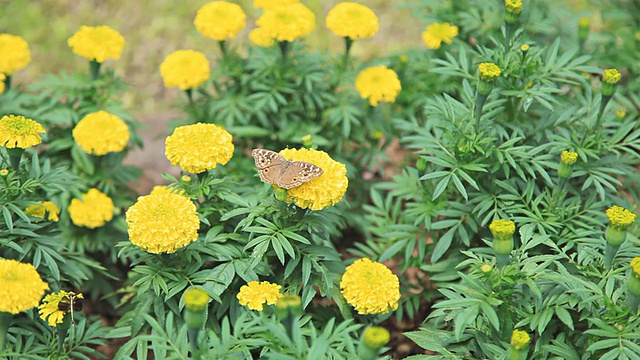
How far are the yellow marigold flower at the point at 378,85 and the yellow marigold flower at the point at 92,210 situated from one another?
158 centimetres

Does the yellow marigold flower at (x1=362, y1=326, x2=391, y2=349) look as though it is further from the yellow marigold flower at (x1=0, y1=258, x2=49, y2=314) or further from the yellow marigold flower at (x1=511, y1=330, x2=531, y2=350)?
the yellow marigold flower at (x1=0, y1=258, x2=49, y2=314)

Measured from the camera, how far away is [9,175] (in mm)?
3117

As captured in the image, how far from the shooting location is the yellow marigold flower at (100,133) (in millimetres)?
3650

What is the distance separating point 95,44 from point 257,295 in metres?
1.91

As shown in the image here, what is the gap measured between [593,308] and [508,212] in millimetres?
656

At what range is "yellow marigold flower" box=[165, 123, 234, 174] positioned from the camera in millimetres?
3016

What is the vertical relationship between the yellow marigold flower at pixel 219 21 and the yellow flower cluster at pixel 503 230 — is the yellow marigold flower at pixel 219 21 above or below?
above

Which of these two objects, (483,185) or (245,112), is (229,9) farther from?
(483,185)

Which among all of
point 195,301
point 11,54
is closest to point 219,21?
point 11,54

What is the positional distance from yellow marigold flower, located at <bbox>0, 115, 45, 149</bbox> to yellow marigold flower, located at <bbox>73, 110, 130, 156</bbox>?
21.6 inches

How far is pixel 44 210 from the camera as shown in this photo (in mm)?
3359

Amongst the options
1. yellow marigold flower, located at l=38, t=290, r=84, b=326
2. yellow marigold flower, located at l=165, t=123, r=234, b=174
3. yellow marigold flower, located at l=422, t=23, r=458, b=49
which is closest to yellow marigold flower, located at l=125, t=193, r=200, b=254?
yellow marigold flower, located at l=165, t=123, r=234, b=174

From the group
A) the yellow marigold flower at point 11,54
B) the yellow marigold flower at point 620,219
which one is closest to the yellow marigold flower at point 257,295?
the yellow marigold flower at point 620,219

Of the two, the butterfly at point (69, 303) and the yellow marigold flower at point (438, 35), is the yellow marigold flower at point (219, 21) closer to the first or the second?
the yellow marigold flower at point (438, 35)
